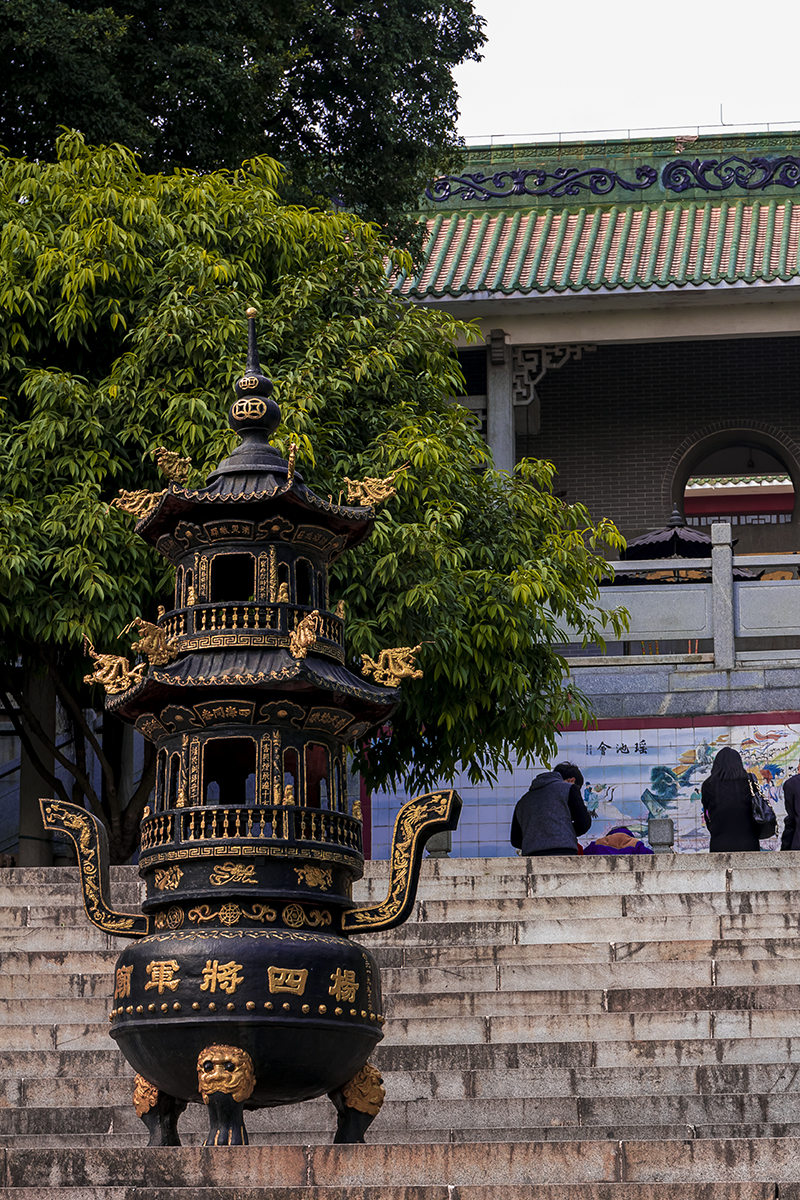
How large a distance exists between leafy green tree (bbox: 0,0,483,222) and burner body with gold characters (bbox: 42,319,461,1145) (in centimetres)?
799

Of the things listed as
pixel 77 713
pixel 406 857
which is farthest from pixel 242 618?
pixel 77 713

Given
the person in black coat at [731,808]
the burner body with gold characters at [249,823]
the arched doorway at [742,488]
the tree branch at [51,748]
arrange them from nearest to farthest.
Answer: the burner body with gold characters at [249,823], the person in black coat at [731,808], the tree branch at [51,748], the arched doorway at [742,488]

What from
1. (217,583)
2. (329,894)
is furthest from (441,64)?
(329,894)

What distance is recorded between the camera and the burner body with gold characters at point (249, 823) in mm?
6277

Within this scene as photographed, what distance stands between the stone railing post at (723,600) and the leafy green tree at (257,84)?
4598 millimetres

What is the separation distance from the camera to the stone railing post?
646 inches

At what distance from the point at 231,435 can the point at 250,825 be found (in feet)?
18.7

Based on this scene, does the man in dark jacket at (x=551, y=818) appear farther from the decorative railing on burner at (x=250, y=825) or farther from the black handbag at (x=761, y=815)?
the decorative railing on burner at (x=250, y=825)

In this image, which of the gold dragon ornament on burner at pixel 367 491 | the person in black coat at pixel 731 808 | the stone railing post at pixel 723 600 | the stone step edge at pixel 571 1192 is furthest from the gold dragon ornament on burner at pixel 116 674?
the stone railing post at pixel 723 600

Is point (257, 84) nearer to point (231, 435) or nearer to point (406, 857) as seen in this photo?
point (231, 435)

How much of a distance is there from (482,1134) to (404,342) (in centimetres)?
758

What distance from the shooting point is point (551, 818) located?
39.7 ft

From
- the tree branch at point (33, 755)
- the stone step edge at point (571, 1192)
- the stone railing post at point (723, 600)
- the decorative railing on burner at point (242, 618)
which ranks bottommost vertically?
the stone step edge at point (571, 1192)

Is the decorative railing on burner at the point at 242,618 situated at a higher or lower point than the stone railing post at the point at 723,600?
lower
